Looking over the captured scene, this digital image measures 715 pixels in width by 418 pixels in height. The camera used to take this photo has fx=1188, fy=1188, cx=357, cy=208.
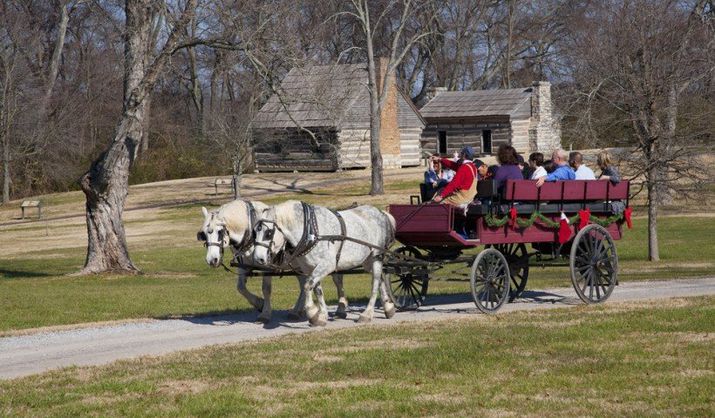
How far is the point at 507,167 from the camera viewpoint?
16.8 metres

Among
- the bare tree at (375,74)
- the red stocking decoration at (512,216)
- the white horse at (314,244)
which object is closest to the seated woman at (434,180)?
the red stocking decoration at (512,216)

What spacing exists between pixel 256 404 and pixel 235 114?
5344cm

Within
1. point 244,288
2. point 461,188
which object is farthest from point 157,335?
point 461,188

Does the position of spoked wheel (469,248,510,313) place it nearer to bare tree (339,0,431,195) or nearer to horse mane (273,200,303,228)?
horse mane (273,200,303,228)

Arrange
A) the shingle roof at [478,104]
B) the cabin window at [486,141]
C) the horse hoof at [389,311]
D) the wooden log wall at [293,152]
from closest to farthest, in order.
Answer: the horse hoof at [389,311]
the wooden log wall at [293,152]
the shingle roof at [478,104]
the cabin window at [486,141]

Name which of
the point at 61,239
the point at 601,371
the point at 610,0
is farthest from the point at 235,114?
the point at 601,371

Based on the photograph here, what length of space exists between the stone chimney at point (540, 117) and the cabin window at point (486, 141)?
2.77 m

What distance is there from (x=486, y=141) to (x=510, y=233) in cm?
6329

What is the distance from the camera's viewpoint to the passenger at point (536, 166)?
17391 mm

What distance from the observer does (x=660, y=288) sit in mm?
20203

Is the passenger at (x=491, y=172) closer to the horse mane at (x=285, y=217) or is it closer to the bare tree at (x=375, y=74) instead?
the horse mane at (x=285, y=217)

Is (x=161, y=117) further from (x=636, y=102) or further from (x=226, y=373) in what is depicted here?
(x=226, y=373)

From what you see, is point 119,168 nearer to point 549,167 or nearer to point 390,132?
point 549,167

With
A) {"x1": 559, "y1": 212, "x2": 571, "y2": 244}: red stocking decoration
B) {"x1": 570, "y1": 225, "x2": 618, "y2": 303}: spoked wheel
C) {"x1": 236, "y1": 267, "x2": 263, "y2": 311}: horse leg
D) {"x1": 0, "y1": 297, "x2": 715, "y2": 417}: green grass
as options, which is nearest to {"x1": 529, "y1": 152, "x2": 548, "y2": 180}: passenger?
{"x1": 559, "y1": 212, "x2": 571, "y2": 244}: red stocking decoration
